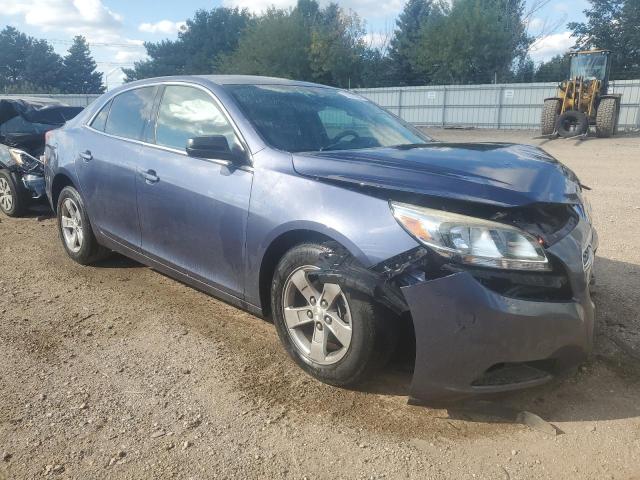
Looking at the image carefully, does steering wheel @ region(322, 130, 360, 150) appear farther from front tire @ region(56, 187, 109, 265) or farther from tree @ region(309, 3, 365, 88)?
tree @ region(309, 3, 365, 88)

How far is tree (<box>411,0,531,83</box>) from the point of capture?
4169 centimetres

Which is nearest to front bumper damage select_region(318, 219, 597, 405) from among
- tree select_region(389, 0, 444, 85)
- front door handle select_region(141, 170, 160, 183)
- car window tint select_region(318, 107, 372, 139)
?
car window tint select_region(318, 107, 372, 139)

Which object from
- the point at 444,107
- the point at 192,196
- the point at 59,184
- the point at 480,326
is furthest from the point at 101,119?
the point at 444,107

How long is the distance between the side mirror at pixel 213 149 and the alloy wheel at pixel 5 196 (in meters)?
5.22

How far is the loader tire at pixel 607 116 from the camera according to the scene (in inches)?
757

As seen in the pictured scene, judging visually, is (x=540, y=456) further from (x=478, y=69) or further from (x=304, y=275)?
(x=478, y=69)

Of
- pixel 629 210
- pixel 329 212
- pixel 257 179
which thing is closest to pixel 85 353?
pixel 257 179

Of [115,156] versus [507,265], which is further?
[115,156]

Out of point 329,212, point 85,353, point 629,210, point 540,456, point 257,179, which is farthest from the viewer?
point 629,210

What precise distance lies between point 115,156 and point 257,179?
1.69 m

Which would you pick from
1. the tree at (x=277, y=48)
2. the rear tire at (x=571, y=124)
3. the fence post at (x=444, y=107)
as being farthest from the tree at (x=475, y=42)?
the rear tire at (x=571, y=124)

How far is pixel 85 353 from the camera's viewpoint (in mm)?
3414

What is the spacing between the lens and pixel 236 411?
2.77 metres

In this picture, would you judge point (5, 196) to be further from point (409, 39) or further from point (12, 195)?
point (409, 39)
